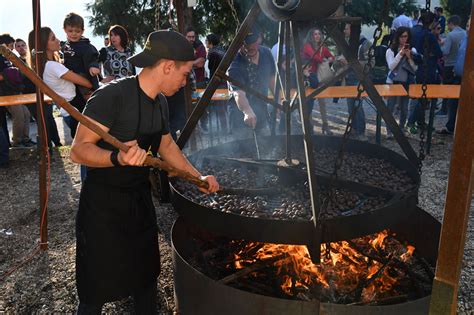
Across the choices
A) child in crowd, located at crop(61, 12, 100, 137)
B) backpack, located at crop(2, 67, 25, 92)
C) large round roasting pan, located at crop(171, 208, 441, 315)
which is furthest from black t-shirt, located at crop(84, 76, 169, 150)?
backpack, located at crop(2, 67, 25, 92)

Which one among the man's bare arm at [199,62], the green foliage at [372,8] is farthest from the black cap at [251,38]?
the green foliage at [372,8]

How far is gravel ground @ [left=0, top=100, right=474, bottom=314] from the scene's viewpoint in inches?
135

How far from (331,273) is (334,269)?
6cm

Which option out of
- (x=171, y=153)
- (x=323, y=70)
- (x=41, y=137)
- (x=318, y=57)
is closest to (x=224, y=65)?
(x=171, y=153)

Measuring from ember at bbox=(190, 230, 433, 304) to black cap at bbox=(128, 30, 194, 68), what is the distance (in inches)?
60.5

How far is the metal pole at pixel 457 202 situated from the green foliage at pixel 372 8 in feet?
37.1

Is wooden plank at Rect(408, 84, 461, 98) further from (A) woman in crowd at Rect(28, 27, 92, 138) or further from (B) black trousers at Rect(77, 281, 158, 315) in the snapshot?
(B) black trousers at Rect(77, 281, 158, 315)

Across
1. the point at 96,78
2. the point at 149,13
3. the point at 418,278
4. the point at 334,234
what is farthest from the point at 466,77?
the point at 149,13

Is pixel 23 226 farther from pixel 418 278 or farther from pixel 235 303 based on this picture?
pixel 418 278

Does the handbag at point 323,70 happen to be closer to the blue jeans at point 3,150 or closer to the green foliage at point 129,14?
the blue jeans at point 3,150

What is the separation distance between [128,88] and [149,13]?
12.3m

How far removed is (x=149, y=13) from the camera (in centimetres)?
1368

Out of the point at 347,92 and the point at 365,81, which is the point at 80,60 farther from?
the point at 347,92

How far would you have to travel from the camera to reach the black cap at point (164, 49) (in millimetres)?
2348
